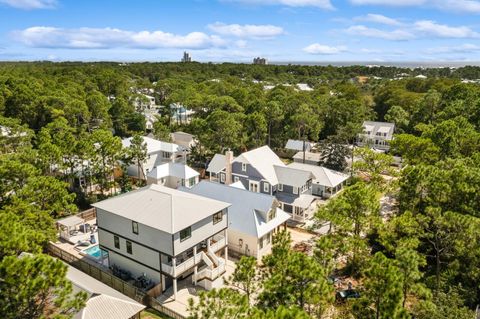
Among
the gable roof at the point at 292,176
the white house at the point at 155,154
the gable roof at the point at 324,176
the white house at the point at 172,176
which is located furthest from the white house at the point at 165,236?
the white house at the point at 155,154

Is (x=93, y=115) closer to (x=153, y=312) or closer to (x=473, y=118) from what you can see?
(x=153, y=312)

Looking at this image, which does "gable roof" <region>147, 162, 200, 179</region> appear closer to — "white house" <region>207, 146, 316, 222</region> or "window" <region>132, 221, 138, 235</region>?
"white house" <region>207, 146, 316, 222</region>

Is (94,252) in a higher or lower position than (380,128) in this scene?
lower

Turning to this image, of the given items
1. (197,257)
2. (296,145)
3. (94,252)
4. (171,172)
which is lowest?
(94,252)

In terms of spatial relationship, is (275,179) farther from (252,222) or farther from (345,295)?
(345,295)

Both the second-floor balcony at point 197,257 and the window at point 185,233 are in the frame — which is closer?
the window at point 185,233

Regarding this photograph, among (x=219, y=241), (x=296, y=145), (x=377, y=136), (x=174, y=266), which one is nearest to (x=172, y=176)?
(x=219, y=241)

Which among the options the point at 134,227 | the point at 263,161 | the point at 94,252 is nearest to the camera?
the point at 134,227

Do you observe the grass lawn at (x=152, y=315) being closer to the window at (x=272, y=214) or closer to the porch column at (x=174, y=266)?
the porch column at (x=174, y=266)
